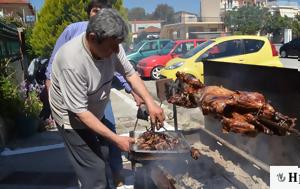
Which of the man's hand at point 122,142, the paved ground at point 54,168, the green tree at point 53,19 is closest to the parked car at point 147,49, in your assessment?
the green tree at point 53,19

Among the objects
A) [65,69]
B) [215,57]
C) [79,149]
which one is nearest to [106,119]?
[79,149]

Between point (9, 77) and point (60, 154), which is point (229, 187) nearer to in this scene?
point (60, 154)

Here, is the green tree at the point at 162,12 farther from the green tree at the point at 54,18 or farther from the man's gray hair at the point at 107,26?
the man's gray hair at the point at 107,26

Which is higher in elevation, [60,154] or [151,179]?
[151,179]

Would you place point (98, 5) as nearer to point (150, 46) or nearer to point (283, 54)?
point (150, 46)

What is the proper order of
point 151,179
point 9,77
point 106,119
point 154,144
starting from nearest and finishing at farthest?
point 154,144 → point 151,179 → point 106,119 → point 9,77

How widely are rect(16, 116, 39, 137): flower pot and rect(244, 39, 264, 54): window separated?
253 inches

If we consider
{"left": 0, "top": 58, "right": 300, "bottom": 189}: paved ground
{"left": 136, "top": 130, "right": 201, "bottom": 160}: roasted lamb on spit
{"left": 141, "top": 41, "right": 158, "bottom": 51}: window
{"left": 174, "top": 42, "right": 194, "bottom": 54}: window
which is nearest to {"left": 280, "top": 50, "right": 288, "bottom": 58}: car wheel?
{"left": 141, "top": 41, "right": 158, "bottom": 51}: window

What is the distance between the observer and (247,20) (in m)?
61.3

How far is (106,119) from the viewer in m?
4.63

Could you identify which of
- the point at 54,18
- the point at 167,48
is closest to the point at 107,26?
the point at 54,18

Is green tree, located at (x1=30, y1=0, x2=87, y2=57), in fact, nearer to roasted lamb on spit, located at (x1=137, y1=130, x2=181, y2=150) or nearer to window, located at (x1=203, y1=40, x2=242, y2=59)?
window, located at (x1=203, y1=40, x2=242, y2=59)

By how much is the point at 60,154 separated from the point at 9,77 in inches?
102

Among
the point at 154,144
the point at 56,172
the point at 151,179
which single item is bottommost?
the point at 56,172
